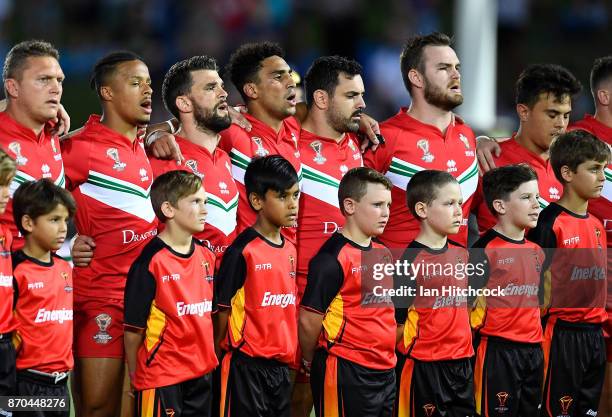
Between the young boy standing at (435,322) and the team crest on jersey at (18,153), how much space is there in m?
2.20

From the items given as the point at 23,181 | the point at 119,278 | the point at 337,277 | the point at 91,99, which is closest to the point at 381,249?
the point at 337,277

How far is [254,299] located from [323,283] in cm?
39

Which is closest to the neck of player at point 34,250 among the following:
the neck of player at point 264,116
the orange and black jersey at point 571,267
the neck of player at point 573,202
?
the neck of player at point 264,116

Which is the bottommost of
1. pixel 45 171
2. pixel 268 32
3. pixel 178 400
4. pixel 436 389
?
pixel 178 400

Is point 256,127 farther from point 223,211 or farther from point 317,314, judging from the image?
point 317,314

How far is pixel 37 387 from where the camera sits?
6.51 meters

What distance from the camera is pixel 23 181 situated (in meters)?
6.99

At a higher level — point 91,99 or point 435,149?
point 91,99

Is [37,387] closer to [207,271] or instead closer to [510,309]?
[207,271]

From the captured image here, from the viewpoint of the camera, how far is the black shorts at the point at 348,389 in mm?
7047

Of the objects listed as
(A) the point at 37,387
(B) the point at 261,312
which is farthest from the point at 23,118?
(B) the point at 261,312

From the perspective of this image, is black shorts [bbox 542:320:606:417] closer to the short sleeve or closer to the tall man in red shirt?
the short sleeve

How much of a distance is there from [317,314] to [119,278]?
1.17m

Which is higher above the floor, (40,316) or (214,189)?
(214,189)
